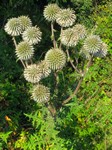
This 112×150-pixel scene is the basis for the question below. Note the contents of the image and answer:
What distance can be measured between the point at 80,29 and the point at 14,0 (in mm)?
3245

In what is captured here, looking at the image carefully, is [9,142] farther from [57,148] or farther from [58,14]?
[58,14]

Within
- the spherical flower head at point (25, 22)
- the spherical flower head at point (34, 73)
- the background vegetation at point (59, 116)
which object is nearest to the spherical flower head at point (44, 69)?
the spherical flower head at point (34, 73)

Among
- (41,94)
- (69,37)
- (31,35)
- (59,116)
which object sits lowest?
(59,116)

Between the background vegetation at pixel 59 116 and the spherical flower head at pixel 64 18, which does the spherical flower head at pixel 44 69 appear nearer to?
the background vegetation at pixel 59 116

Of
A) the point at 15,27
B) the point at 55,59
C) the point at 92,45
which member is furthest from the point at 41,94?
the point at 15,27

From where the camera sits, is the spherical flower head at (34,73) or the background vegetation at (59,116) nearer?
the spherical flower head at (34,73)

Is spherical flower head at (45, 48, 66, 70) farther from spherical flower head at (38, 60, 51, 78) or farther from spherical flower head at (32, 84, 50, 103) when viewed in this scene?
spherical flower head at (32, 84, 50, 103)

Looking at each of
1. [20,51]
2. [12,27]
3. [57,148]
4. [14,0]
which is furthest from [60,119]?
[14,0]

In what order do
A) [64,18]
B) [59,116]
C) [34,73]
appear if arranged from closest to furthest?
[34,73] → [64,18] → [59,116]

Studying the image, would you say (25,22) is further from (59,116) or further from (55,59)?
(59,116)

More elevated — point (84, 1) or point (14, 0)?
point (14, 0)

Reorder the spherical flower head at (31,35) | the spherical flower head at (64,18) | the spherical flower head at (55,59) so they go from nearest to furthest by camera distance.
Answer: the spherical flower head at (55,59)
the spherical flower head at (31,35)
the spherical flower head at (64,18)

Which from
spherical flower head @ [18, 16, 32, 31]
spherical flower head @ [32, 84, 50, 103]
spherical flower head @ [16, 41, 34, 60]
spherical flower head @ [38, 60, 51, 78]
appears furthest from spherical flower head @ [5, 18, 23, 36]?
spherical flower head @ [32, 84, 50, 103]

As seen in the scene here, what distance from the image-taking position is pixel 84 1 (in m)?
6.21
